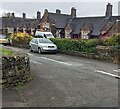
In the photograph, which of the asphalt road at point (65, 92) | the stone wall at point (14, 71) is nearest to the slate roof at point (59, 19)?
the asphalt road at point (65, 92)

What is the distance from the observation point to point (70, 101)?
26.4ft

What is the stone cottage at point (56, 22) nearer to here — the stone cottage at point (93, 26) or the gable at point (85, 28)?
the stone cottage at point (93, 26)

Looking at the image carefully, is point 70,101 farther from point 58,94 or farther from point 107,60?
point 107,60

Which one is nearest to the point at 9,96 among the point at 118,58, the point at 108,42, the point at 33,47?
the point at 118,58

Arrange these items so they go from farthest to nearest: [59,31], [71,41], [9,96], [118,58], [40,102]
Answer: [59,31] < [71,41] < [118,58] < [9,96] < [40,102]

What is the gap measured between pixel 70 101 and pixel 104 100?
3.66ft

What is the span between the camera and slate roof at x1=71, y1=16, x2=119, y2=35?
46.5 metres

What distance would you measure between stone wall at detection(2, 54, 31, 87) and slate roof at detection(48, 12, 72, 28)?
43994 millimetres

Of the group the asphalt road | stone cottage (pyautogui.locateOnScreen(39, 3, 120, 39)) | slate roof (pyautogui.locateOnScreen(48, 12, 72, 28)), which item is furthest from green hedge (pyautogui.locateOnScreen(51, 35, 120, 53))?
slate roof (pyautogui.locateOnScreen(48, 12, 72, 28))

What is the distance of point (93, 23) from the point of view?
49.4m

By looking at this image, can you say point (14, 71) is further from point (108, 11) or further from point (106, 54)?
point (108, 11)

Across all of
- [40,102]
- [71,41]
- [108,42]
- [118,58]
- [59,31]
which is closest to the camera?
[40,102]

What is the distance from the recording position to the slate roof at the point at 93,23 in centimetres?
4649

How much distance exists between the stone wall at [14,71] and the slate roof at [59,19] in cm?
4399
